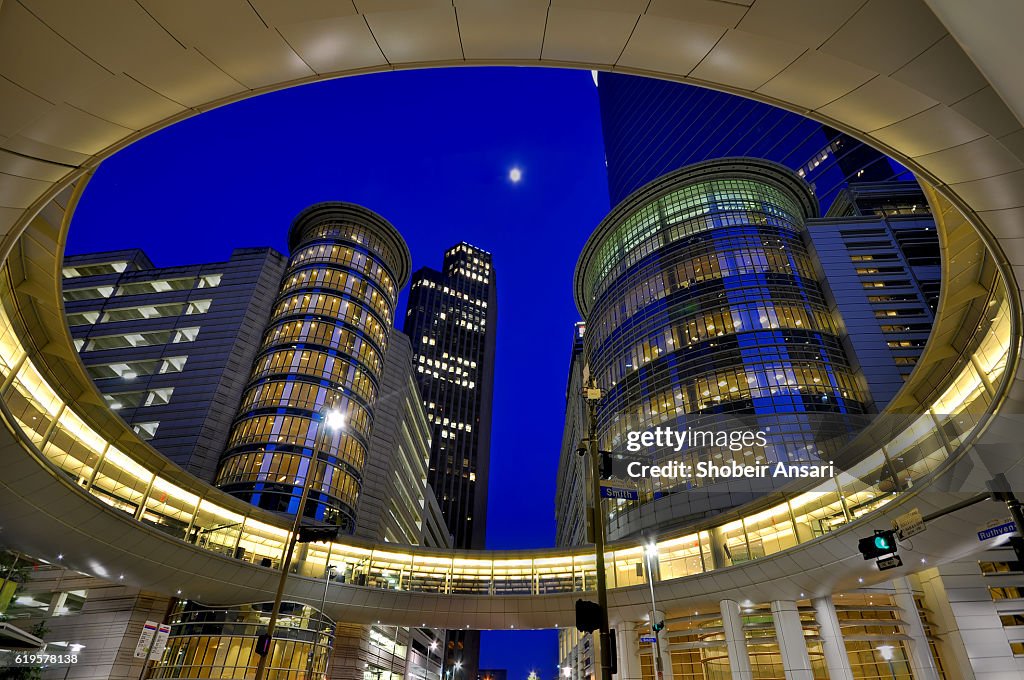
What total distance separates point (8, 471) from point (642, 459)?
5299 centimetres

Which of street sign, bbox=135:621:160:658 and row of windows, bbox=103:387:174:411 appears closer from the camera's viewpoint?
street sign, bbox=135:621:160:658

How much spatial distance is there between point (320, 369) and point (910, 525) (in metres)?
49.5

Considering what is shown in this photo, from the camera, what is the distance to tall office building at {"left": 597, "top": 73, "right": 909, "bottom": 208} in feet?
318

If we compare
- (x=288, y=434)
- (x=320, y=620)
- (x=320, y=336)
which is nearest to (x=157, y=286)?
(x=320, y=336)

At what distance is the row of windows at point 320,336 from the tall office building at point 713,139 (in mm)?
89548

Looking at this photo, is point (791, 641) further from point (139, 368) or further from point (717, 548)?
point (139, 368)

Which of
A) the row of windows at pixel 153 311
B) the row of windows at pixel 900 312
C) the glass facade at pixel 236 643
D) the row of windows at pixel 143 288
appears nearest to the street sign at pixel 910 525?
the glass facade at pixel 236 643

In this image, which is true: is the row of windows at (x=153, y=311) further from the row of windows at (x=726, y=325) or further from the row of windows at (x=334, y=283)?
the row of windows at (x=726, y=325)

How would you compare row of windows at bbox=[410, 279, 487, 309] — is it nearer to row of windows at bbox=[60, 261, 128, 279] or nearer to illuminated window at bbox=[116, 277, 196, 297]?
row of windows at bbox=[60, 261, 128, 279]

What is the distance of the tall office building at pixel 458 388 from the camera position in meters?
151

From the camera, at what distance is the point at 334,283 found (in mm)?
59219

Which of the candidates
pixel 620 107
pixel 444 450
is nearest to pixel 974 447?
pixel 444 450

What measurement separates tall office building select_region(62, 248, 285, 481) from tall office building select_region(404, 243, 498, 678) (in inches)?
3645

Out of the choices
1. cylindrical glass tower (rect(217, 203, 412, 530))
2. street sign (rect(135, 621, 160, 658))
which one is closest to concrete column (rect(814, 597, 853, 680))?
street sign (rect(135, 621, 160, 658))
